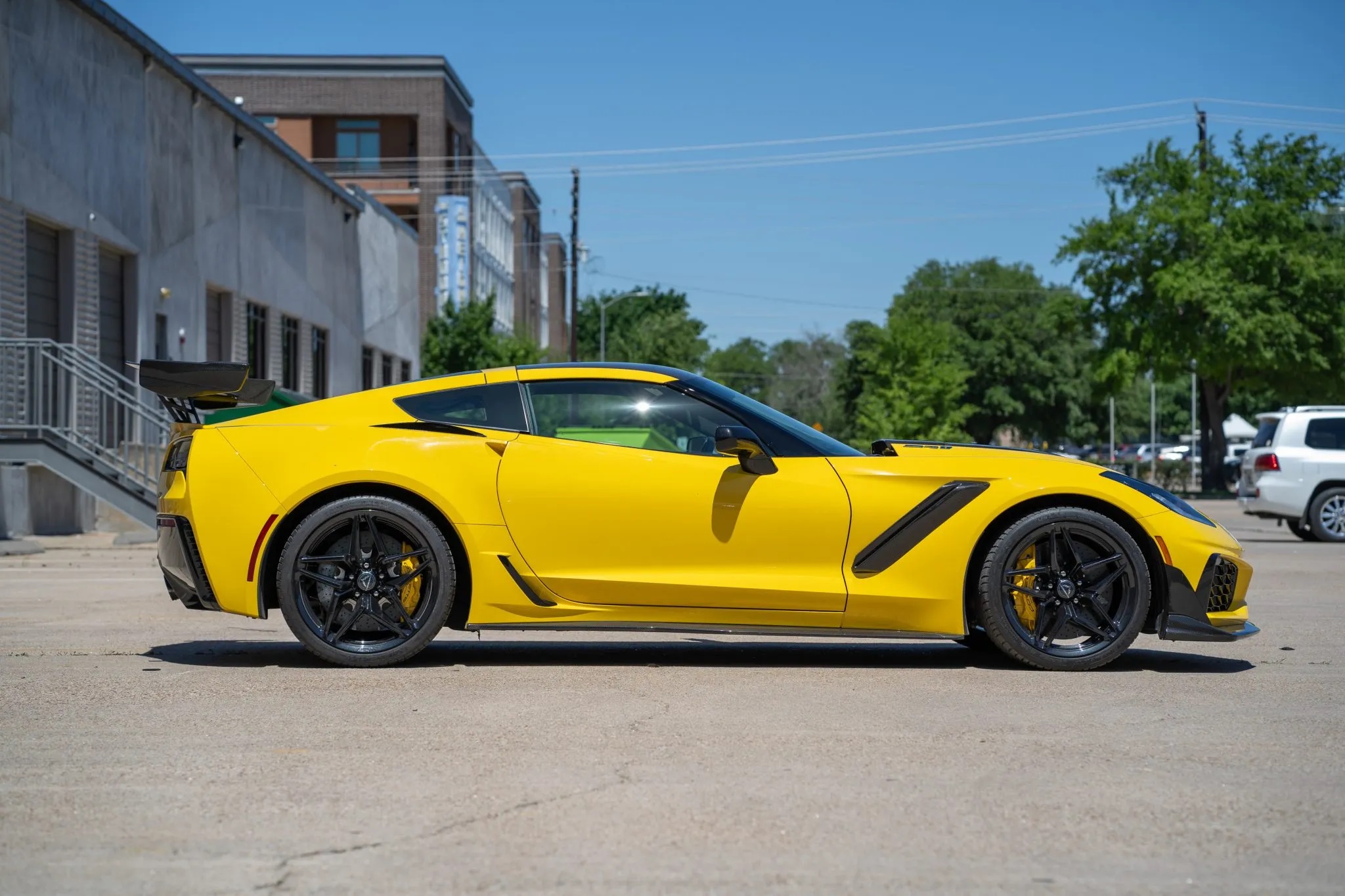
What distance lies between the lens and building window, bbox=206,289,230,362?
93.0ft

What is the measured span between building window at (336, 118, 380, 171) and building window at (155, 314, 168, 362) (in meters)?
35.2

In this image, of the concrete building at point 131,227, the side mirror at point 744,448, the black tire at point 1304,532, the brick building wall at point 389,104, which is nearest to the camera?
the side mirror at point 744,448

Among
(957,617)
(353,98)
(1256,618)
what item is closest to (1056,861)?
(957,617)

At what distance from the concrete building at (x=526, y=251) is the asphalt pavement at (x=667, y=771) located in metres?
69.0

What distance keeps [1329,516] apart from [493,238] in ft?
170

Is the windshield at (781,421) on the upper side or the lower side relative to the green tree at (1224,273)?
lower

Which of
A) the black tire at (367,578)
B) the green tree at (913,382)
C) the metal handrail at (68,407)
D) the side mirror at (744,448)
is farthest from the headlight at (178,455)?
the green tree at (913,382)

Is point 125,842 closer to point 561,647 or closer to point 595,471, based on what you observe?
point 595,471

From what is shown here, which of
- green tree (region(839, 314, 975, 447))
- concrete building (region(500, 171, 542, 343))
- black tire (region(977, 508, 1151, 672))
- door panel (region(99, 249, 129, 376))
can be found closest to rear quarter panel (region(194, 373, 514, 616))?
black tire (region(977, 508, 1151, 672))

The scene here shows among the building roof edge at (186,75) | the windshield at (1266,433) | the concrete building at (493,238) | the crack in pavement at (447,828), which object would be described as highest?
the concrete building at (493,238)

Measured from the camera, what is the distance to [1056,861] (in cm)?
386

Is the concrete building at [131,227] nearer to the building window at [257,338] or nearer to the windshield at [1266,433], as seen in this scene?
the building window at [257,338]

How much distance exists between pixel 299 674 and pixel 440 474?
1057mm

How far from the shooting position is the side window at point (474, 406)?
23.0 ft
